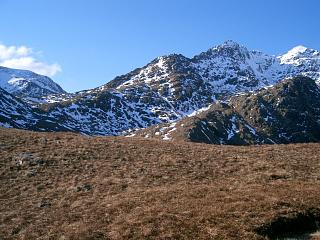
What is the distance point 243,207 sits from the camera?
83.7 feet

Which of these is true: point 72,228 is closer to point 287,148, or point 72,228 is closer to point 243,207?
point 243,207

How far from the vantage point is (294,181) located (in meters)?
32.0

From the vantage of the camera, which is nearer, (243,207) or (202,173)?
(243,207)

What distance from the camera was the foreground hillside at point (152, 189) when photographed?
945 inches

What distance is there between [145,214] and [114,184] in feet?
26.8

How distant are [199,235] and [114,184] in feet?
41.1

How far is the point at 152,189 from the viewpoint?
3156 cm

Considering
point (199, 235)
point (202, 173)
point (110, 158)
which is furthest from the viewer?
point (110, 158)

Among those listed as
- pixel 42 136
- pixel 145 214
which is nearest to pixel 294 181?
pixel 145 214

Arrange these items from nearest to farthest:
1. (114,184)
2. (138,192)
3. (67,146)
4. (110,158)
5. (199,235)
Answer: (199,235)
(138,192)
(114,184)
(110,158)
(67,146)

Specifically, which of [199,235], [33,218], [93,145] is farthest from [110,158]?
[199,235]

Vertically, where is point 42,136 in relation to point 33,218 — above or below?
above

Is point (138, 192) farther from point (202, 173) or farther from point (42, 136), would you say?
point (42, 136)

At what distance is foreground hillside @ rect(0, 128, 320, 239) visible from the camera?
24.0 meters
